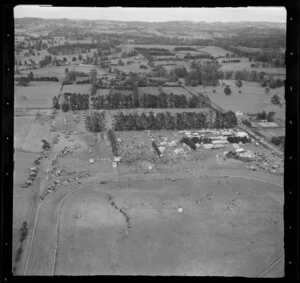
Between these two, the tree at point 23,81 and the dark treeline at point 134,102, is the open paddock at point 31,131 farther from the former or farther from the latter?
the dark treeline at point 134,102

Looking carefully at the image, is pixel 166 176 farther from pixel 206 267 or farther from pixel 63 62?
pixel 63 62

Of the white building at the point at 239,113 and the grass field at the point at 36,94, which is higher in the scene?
the grass field at the point at 36,94

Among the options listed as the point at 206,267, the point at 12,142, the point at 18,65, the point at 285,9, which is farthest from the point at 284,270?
the point at 18,65

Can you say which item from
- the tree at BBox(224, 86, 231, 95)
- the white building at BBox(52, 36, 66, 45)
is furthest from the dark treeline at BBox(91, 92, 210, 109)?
the white building at BBox(52, 36, 66, 45)

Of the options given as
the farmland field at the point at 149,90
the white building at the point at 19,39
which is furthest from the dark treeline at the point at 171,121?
the white building at the point at 19,39

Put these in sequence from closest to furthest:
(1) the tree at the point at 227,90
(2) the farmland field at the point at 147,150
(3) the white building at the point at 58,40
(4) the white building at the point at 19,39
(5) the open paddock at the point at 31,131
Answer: (4) the white building at the point at 19,39 → (5) the open paddock at the point at 31,131 → (2) the farmland field at the point at 147,150 → (3) the white building at the point at 58,40 → (1) the tree at the point at 227,90

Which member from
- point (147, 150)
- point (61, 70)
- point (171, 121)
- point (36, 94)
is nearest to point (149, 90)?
point (171, 121)

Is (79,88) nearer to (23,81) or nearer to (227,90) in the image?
(23,81)
